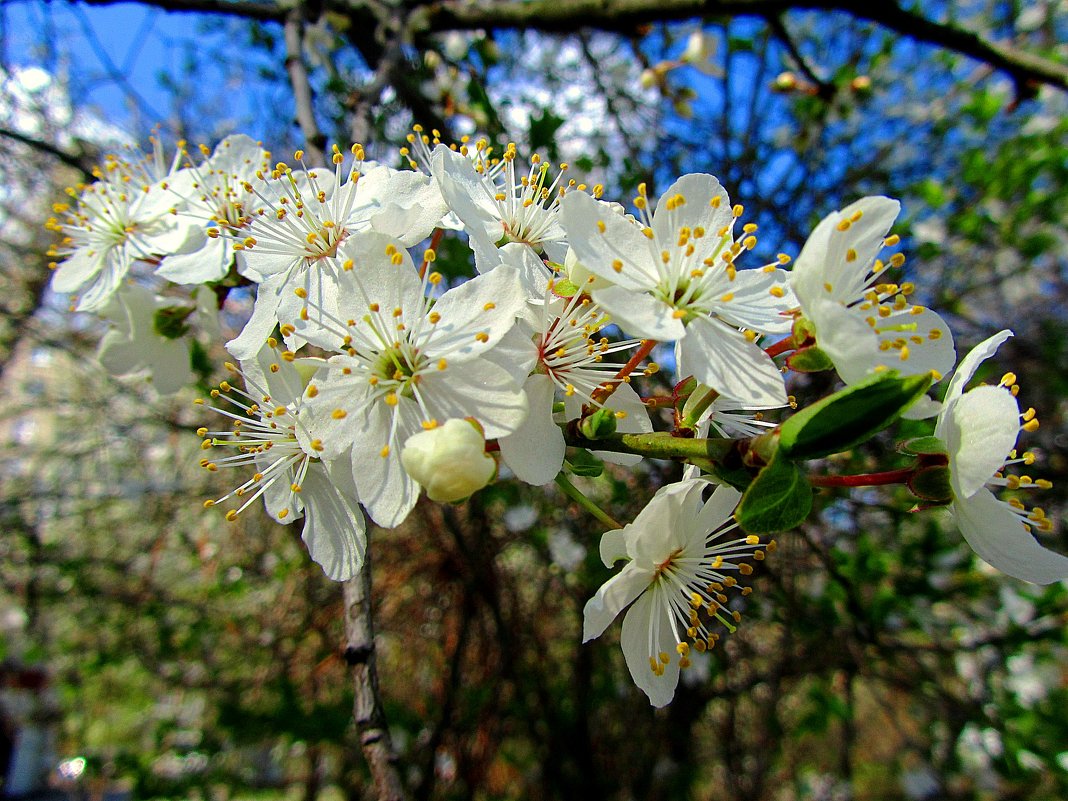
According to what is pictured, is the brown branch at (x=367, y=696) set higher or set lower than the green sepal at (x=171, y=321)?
lower

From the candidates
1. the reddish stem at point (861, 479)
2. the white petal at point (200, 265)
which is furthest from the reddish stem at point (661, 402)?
the white petal at point (200, 265)

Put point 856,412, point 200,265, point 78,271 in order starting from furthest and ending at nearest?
point 78,271, point 200,265, point 856,412

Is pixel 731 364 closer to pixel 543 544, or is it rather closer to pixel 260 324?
pixel 260 324

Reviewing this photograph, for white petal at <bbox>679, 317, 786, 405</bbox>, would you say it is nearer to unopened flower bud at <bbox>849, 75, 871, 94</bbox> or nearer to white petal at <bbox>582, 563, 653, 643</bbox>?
white petal at <bbox>582, 563, 653, 643</bbox>

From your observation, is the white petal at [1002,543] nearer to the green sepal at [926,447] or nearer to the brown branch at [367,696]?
the green sepal at [926,447]

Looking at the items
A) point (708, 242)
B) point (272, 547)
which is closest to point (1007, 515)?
point (708, 242)

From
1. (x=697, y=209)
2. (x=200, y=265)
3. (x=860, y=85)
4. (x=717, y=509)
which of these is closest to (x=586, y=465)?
(x=717, y=509)

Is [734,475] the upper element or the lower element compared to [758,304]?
lower
